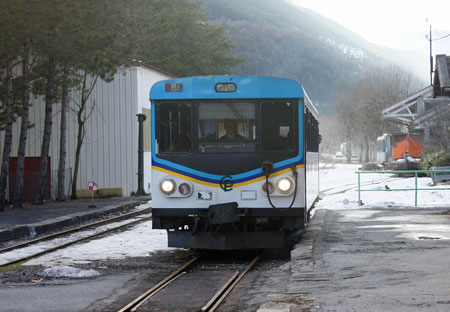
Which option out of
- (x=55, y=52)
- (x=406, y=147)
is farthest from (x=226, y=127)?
(x=406, y=147)

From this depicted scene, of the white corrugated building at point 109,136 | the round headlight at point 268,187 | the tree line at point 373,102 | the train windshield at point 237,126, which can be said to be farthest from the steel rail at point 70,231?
the tree line at point 373,102

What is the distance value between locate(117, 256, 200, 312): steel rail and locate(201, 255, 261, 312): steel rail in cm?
75

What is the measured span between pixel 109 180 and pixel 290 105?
2167cm

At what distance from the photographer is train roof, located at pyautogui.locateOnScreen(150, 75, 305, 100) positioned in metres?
11.4

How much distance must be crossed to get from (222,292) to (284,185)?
2.85 metres

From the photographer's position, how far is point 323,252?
442 inches

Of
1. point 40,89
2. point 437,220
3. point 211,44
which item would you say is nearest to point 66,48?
point 40,89

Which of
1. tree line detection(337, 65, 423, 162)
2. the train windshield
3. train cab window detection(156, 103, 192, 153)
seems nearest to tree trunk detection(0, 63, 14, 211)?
train cab window detection(156, 103, 192, 153)

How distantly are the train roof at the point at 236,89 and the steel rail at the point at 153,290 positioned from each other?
2550 mm

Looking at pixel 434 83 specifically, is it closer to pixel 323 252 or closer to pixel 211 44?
pixel 323 252

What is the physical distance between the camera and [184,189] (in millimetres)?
11445

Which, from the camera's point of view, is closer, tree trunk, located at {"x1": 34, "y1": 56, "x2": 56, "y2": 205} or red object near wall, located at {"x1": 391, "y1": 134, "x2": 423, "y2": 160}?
tree trunk, located at {"x1": 34, "y1": 56, "x2": 56, "y2": 205}

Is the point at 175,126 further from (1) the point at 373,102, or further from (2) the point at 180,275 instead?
(1) the point at 373,102

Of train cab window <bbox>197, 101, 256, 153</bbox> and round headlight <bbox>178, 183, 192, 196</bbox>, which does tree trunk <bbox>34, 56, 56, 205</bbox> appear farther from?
round headlight <bbox>178, 183, 192, 196</bbox>
